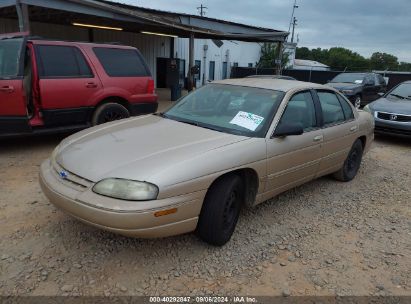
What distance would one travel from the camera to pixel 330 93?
4.96m

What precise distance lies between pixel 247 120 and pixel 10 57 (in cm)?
→ 414

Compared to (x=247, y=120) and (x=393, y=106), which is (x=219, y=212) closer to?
(x=247, y=120)

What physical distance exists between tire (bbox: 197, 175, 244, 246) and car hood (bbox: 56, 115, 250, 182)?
348mm

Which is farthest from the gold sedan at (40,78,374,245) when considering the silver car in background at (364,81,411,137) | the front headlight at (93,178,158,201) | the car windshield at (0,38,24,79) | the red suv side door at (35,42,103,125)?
the silver car in background at (364,81,411,137)

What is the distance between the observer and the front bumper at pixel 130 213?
266 cm

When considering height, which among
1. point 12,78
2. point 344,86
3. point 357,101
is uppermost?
point 12,78

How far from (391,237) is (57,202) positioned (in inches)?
132

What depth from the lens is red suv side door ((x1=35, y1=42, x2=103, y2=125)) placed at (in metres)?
5.88

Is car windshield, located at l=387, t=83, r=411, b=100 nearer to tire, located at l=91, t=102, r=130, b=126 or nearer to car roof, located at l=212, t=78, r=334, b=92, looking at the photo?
car roof, located at l=212, t=78, r=334, b=92

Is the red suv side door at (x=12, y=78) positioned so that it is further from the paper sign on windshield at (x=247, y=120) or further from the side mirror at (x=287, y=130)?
the side mirror at (x=287, y=130)

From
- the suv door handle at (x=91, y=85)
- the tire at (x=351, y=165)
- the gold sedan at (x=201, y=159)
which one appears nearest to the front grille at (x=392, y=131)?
the tire at (x=351, y=165)

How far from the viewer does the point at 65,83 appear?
238 inches

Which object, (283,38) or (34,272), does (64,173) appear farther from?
(283,38)

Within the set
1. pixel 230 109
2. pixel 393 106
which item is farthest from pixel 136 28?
pixel 230 109
